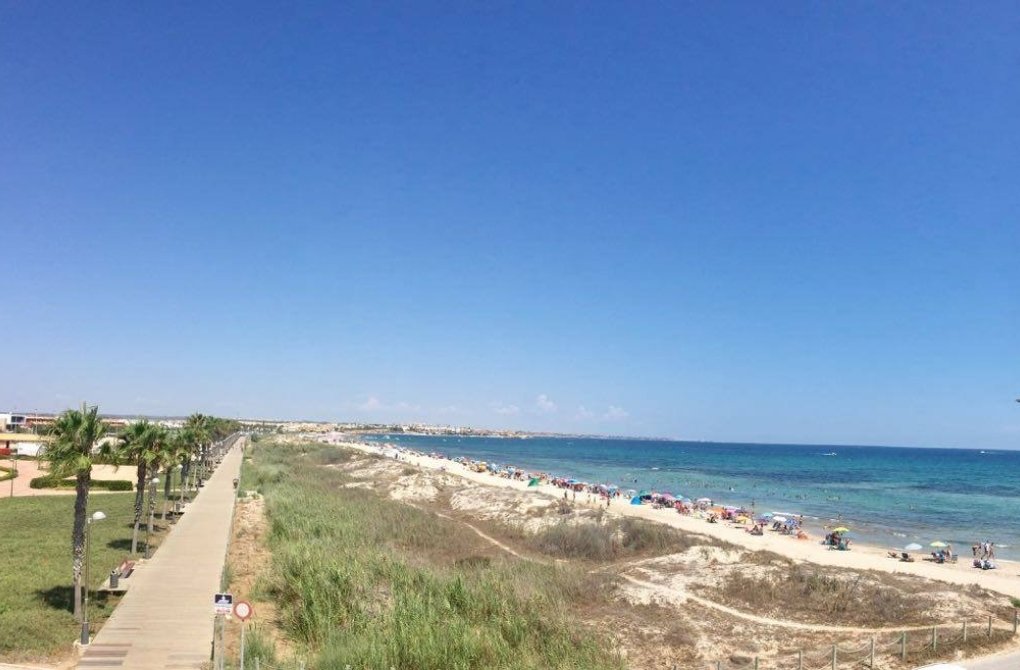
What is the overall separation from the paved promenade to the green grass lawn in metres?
0.85

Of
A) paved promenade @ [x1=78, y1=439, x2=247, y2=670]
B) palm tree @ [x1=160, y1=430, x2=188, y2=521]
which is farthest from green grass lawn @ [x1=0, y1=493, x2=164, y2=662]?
palm tree @ [x1=160, y1=430, x2=188, y2=521]

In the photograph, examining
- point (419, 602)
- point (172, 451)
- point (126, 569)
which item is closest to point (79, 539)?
point (126, 569)

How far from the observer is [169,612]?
19.8 metres

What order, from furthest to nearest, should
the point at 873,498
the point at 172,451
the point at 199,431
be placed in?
1. the point at 873,498
2. the point at 199,431
3. the point at 172,451

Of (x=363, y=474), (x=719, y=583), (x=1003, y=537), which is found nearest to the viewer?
(x=719, y=583)

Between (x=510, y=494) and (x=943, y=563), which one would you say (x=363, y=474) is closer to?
(x=510, y=494)

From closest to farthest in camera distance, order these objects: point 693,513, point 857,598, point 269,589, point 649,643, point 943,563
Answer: point 649,643
point 269,589
point 857,598
point 943,563
point 693,513

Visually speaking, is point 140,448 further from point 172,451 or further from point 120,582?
point 120,582

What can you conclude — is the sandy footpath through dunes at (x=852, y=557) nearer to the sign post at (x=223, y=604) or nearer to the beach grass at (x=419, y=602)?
the beach grass at (x=419, y=602)

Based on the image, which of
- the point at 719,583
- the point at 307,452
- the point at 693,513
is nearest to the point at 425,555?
the point at 719,583

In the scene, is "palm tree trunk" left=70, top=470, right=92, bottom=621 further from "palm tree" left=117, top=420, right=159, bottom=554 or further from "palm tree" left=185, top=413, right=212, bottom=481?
"palm tree" left=185, top=413, right=212, bottom=481

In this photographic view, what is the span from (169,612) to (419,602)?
23.0 feet

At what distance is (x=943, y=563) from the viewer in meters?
39.1

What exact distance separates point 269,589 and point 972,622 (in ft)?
70.2
